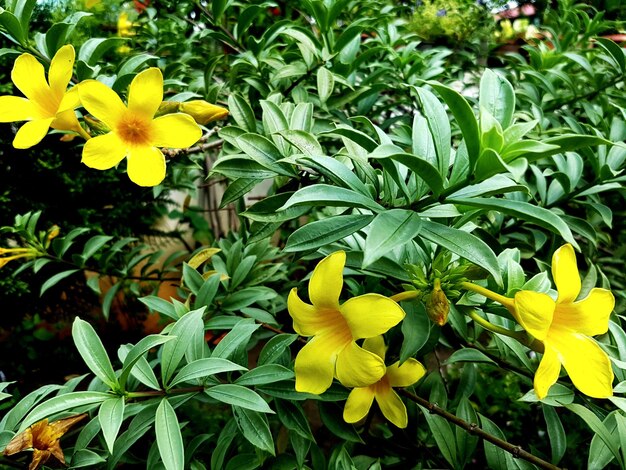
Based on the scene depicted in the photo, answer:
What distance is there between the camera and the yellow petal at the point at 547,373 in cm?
51

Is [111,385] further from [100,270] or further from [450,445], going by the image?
[100,270]

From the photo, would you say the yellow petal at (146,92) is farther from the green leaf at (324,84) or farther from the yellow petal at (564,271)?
the yellow petal at (564,271)

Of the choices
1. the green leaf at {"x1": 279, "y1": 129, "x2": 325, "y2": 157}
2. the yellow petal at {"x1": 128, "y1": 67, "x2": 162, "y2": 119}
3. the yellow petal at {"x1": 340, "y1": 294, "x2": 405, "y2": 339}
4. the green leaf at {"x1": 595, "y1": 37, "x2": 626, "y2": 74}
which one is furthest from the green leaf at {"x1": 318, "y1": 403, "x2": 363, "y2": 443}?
the green leaf at {"x1": 595, "y1": 37, "x2": 626, "y2": 74}

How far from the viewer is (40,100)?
0.71m

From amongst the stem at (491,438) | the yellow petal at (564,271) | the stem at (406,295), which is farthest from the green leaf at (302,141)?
the stem at (491,438)

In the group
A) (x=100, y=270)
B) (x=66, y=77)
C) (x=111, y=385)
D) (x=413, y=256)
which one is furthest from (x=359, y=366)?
(x=100, y=270)

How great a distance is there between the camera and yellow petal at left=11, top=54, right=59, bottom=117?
2.22ft

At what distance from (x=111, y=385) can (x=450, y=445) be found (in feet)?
1.75

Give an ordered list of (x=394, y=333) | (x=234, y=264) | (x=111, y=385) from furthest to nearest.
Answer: (x=234, y=264)
(x=394, y=333)
(x=111, y=385)

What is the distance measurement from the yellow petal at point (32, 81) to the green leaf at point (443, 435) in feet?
2.42

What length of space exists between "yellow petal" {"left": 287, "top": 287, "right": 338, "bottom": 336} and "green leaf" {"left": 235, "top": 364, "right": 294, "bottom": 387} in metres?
0.14

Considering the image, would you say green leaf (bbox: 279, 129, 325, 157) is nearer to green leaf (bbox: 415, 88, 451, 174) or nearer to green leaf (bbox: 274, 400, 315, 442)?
green leaf (bbox: 415, 88, 451, 174)

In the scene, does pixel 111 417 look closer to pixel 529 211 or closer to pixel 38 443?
pixel 38 443

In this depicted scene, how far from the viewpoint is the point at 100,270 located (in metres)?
1.29
